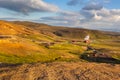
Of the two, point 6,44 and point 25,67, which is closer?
point 25,67

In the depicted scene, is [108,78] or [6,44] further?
[6,44]

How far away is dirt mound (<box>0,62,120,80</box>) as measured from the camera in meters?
35.5

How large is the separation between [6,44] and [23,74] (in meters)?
70.8

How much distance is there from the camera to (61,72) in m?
37.8

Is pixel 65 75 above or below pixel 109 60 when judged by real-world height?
above

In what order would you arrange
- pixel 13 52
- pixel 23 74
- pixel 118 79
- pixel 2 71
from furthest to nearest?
pixel 13 52
pixel 2 71
pixel 23 74
pixel 118 79

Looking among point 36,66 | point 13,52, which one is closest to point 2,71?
point 36,66

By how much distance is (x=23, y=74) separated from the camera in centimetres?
3728

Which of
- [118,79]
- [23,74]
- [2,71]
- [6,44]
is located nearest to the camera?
[118,79]

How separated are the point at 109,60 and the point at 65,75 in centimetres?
6611

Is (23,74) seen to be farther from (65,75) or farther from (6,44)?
(6,44)

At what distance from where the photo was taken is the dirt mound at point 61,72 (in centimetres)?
3548

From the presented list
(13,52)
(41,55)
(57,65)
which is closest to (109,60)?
(41,55)

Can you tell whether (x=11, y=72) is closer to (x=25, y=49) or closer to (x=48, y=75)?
(x=48, y=75)
